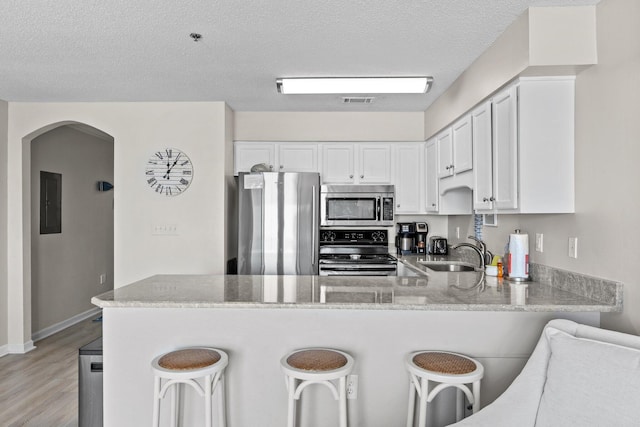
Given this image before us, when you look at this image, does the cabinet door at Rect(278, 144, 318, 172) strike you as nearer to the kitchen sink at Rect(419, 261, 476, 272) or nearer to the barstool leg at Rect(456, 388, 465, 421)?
the kitchen sink at Rect(419, 261, 476, 272)

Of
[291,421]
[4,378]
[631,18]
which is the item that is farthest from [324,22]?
[4,378]

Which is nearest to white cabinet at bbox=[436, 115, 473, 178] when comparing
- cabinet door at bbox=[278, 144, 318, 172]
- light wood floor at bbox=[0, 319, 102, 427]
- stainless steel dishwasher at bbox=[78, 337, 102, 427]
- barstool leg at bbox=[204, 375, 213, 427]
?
cabinet door at bbox=[278, 144, 318, 172]

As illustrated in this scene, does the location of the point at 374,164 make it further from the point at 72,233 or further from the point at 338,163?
the point at 72,233

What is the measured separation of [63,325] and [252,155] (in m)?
3.06

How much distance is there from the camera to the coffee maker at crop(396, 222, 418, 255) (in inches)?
171

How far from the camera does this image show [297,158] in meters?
4.36

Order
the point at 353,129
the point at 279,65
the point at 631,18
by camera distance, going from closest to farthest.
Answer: the point at 631,18, the point at 279,65, the point at 353,129

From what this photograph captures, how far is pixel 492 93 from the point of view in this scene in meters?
2.58

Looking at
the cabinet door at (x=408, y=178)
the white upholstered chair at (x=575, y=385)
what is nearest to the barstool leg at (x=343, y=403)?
the white upholstered chair at (x=575, y=385)

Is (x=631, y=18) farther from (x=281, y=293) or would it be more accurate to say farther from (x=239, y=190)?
(x=239, y=190)

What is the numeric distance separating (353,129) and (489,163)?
6.67ft

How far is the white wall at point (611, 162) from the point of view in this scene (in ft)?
5.97

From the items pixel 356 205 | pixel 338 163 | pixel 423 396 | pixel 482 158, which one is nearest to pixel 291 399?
pixel 423 396

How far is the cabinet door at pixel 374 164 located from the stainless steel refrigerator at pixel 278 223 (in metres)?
0.64
